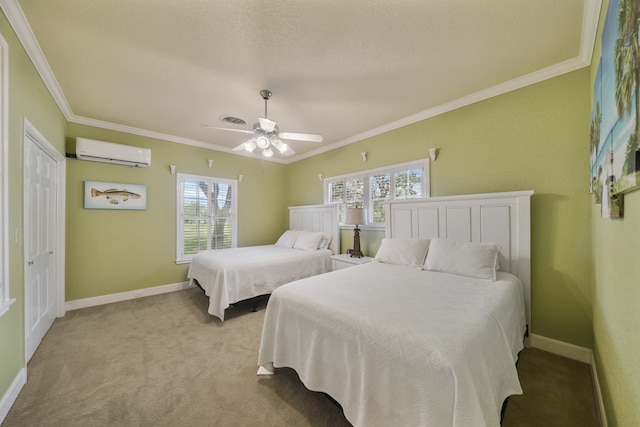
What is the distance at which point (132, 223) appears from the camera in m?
3.74

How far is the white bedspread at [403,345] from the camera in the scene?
1024 millimetres

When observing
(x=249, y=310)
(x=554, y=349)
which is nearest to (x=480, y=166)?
(x=554, y=349)

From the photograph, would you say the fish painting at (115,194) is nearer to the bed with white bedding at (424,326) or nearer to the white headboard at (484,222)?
the bed with white bedding at (424,326)

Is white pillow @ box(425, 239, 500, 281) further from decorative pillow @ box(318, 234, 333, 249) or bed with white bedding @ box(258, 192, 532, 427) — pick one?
decorative pillow @ box(318, 234, 333, 249)

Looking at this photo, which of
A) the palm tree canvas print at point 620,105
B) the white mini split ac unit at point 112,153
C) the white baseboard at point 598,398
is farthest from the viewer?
the white mini split ac unit at point 112,153

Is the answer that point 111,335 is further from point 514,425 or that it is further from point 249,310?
point 514,425

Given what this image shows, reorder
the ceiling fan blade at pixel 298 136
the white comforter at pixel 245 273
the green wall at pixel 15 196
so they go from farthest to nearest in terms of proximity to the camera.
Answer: the white comforter at pixel 245 273
the ceiling fan blade at pixel 298 136
the green wall at pixel 15 196

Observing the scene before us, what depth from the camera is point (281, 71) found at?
2.23 m

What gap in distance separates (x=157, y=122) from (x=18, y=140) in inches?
74.5

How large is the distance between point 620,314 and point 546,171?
1634mm

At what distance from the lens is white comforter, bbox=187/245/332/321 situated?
9.57 feet

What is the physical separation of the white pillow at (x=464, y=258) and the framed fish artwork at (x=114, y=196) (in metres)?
4.28

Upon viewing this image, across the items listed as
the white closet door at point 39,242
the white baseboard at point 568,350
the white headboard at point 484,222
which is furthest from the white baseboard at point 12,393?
the white baseboard at point 568,350

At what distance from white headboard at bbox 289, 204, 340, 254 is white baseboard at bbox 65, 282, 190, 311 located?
2364 millimetres
